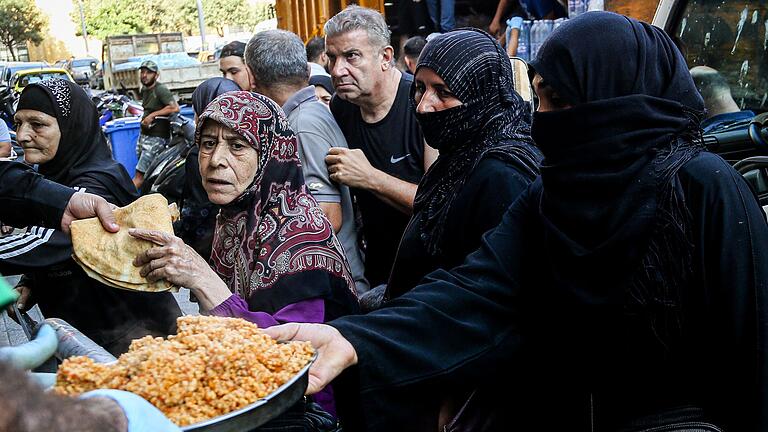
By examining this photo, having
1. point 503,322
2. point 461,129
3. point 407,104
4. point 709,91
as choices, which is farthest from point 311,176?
point 709,91

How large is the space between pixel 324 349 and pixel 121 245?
1.08 meters

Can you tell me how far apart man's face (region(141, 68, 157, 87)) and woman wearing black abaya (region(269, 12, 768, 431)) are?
11801 millimetres

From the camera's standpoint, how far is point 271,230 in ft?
8.81

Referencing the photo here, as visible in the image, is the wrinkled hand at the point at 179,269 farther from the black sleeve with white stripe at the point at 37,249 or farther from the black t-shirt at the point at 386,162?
the black t-shirt at the point at 386,162

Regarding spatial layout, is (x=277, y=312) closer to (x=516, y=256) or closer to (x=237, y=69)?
(x=516, y=256)

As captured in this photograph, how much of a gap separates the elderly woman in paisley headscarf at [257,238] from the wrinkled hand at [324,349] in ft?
1.68

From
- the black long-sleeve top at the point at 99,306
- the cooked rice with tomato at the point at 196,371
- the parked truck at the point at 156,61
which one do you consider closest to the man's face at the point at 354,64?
the black long-sleeve top at the point at 99,306

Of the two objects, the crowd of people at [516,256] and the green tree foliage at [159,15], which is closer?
the crowd of people at [516,256]

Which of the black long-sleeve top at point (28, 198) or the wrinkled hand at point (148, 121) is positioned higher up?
the black long-sleeve top at point (28, 198)

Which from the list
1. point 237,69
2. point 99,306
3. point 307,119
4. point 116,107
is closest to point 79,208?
point 99,306

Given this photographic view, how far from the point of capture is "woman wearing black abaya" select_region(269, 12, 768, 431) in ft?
5.75

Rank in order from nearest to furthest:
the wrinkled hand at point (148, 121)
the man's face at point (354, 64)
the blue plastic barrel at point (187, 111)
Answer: the man's face at point (354, 64) → the wrinkled hand at point (148, 121) → the blue plastic barrel at point (187, 111)

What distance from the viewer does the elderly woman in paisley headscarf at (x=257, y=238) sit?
254 cm

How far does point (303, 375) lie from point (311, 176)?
225 cm
